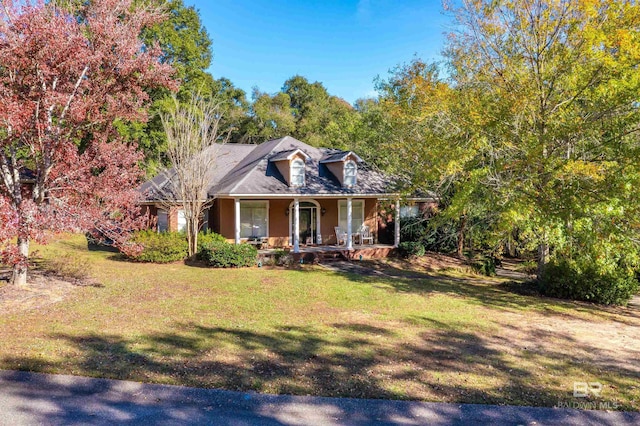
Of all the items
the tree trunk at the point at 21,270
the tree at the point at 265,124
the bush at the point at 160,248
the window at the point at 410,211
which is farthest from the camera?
the tree at the point at 265,124

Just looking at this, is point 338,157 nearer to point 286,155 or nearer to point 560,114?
point 286,155

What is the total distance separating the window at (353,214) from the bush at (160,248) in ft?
26.7

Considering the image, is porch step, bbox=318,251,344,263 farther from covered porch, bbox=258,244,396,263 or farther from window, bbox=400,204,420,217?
window, bbox=400,204,420,217

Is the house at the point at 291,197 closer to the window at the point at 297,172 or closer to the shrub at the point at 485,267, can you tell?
the window at the point at 297,172

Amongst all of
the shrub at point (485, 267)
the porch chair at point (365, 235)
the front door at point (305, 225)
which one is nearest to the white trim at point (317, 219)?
the front door at point (305, 225)

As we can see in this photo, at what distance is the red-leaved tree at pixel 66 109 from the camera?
31.6ft

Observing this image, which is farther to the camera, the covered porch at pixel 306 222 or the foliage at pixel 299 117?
the foliage at pixel 299 117

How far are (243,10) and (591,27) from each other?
1555 centimetres

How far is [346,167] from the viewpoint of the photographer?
21062 millimetres

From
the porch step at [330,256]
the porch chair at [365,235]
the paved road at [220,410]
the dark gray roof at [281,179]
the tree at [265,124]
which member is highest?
the tree at [265,124]

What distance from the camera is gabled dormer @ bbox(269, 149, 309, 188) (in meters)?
19.9

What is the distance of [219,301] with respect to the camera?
36.3 ft

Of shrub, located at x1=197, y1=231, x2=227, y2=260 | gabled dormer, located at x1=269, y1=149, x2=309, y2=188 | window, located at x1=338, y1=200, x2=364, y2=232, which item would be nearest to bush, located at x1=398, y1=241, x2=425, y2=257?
window, located at x1=338, y1=200, x2=364, y2=232

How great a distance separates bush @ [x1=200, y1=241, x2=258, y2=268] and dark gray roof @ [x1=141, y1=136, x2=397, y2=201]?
2367mm
